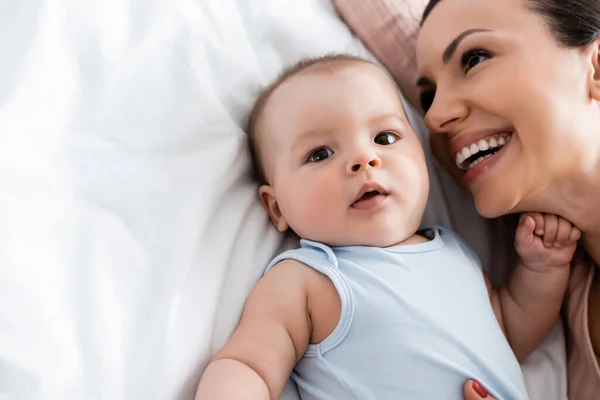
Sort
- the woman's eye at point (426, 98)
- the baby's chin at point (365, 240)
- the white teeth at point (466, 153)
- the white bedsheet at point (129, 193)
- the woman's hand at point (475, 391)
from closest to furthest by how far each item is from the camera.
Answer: the white bedsheet at point (129, 193), the woman's hand at point (475, 391), the baby's chin at point (365, 240), the white teeth at point (466, 153), the woman's eye at point (426, 98)

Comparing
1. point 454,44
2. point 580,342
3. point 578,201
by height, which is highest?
point 454,44

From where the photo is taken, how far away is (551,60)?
38.3 inches

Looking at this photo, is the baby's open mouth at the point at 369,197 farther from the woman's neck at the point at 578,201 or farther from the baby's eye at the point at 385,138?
the woman's neck at the point at 578,201

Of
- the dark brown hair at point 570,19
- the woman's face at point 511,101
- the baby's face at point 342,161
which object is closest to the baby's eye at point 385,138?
the baby's face at point 342,161

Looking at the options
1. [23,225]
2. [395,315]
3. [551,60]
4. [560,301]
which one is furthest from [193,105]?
[560,301]

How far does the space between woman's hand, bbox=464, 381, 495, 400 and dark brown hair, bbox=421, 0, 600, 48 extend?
1.89 feet

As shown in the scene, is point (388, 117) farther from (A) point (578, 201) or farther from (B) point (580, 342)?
(B) point (580, 342)

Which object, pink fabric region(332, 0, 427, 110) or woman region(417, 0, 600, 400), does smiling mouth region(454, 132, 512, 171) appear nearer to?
woman region(417, 0, 600, 400)

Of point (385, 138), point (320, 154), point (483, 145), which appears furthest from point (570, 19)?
point (320, 154)

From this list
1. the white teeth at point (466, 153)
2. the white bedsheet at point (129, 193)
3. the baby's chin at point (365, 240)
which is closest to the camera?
the white bedsheet at point (129, 193)

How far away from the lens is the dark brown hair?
99 cm

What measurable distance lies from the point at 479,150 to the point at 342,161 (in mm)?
267

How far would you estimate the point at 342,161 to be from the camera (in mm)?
953

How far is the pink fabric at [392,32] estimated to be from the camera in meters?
1.25
